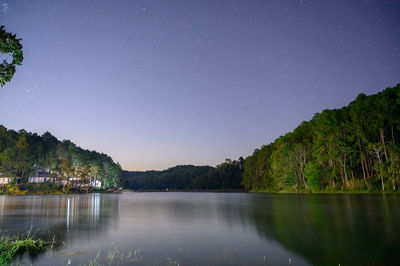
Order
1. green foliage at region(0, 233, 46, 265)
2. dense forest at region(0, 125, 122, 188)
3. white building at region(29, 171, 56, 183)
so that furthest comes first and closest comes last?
1. white building at region(29, 171, 56, 183)
2. dense forest at region(0, 125, 122, 188)
3. green foliage at region(0, 233, 46, 265)

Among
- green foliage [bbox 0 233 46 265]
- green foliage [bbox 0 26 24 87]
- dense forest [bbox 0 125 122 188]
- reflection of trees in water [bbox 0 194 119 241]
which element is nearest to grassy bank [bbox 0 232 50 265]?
green foliage [bbox 0 233 46 265]

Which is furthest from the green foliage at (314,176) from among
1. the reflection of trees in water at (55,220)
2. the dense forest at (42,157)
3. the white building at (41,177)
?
the white building at (41,177)

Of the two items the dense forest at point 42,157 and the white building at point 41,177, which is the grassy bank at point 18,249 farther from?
the white building at point 41,177

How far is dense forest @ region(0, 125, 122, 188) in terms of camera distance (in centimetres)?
7896

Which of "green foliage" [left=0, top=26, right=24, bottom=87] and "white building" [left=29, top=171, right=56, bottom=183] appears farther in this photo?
"white building" [left=29, top=171, right=56, bottom=183]

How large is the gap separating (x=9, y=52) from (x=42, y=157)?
346ft

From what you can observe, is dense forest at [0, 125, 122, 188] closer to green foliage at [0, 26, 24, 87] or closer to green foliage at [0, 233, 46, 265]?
green foliage at [0, 233, 46, 265]

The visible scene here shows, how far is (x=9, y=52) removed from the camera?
7.72 m

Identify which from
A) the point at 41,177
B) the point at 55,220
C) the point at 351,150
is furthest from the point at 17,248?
the point at 41,177

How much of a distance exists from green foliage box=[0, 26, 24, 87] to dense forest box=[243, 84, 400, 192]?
4960cm

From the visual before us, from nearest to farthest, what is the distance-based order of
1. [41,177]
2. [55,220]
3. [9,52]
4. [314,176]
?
[9,52] → [55,220] → [314,176] → [41,177]

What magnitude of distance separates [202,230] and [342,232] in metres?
6.95

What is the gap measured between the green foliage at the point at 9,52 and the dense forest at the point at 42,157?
82.1 m

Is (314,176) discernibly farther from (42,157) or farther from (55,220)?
(42,157)
